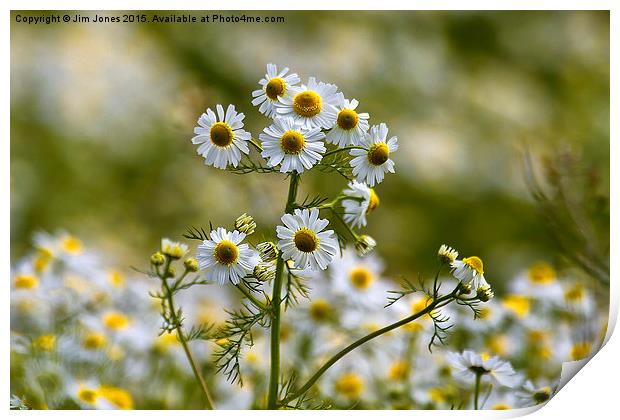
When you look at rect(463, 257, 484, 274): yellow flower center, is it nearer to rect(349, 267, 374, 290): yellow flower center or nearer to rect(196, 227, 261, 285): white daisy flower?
rect(196, 227, 261, 285): white daisy flower

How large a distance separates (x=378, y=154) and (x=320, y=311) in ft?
1.11

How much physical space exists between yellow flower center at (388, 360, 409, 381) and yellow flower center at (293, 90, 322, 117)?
394mm

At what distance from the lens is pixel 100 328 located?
98 cm

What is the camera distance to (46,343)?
94cm

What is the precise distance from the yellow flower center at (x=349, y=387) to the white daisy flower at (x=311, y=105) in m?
0.38

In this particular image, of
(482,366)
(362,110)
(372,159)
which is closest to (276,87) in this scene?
(372,159)

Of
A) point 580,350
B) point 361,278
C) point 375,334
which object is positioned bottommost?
point 375,334

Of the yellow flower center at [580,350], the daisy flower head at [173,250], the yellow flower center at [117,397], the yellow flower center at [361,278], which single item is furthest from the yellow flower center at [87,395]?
the yellow flower center at [580,350]

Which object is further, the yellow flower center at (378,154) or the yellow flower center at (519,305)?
the yellow flower center at (519,305)

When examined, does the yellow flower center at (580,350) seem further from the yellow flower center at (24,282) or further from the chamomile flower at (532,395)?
the yellow flower center at (24,282)

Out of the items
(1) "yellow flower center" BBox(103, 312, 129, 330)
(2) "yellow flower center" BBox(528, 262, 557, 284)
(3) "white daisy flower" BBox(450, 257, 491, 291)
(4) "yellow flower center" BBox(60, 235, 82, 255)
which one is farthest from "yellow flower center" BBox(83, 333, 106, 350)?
(2) "yellow flower center" BBox(528, 262, 557, 284)

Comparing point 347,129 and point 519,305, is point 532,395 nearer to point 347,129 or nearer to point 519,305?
point 519,305

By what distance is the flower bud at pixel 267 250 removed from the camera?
2.18 ft

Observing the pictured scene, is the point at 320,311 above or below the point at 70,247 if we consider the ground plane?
below
